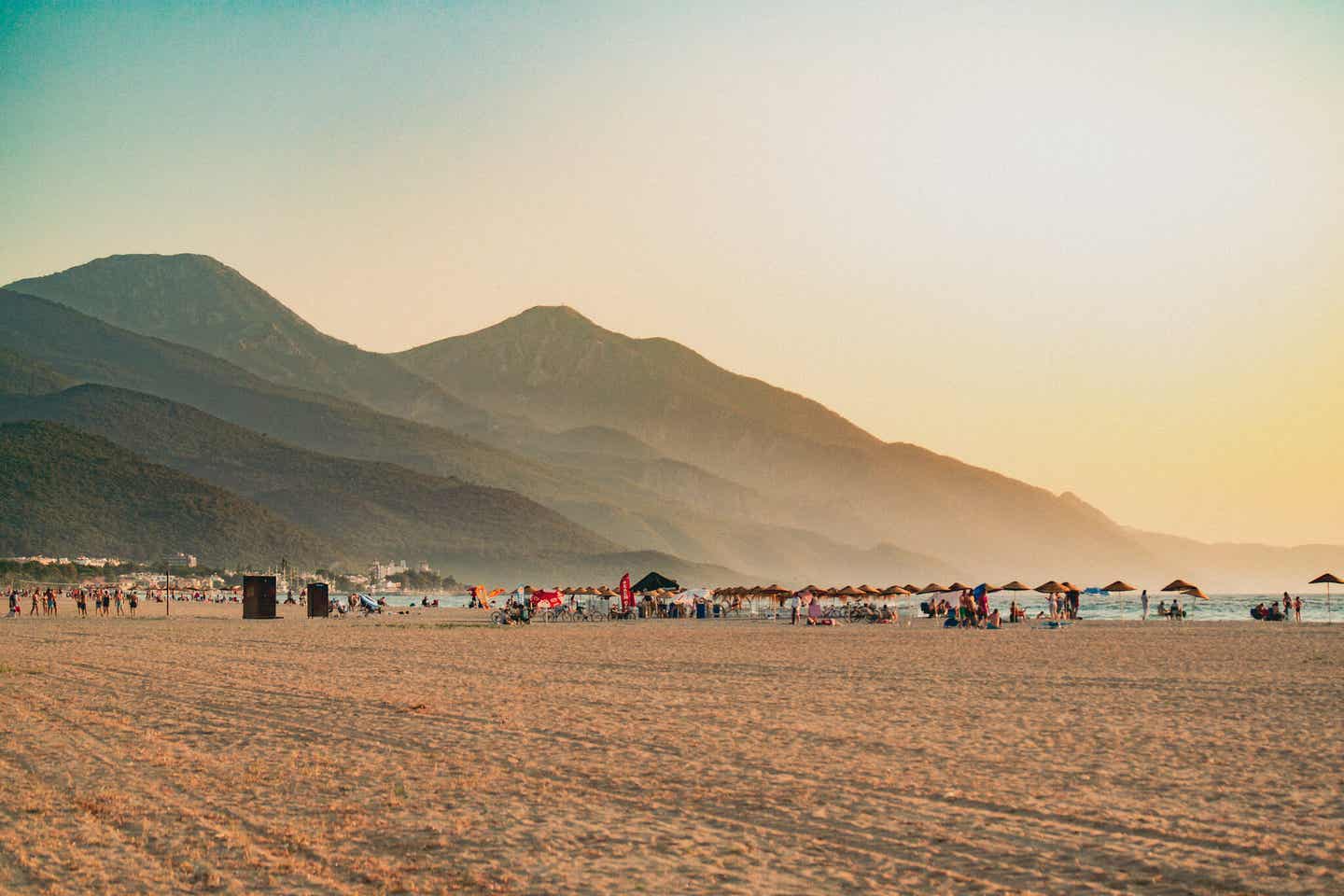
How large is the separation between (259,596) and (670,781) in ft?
133

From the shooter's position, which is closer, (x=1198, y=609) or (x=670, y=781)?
(x=670, y=781)

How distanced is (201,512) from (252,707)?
130 meters

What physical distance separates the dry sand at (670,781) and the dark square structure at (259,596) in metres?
27.2

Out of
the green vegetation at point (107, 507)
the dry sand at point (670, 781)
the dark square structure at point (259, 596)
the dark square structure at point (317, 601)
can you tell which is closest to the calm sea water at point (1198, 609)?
the dark square structure at point (317, 601)

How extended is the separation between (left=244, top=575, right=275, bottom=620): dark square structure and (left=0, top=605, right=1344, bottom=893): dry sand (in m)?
27.2

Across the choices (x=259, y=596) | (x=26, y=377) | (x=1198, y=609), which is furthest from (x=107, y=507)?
(x=1198, y=609)

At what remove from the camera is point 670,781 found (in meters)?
9.48

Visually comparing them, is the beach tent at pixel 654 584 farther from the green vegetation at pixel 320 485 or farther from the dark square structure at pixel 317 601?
the green vegetation at pixel 320 485

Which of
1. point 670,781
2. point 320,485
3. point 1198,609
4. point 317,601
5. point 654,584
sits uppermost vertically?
point 320,485

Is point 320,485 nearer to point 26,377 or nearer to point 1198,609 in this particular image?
point 26,377

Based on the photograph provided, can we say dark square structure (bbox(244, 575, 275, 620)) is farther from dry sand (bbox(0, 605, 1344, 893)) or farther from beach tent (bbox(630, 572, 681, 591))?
dry sand (bbox(0, 605, 1344, 893))

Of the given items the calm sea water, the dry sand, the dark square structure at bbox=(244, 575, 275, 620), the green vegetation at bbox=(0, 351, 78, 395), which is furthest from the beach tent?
the green vegetation at bbox=(0, 351, 78, 395)

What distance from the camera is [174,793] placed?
9.00 meters

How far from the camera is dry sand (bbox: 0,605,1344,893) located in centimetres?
681
